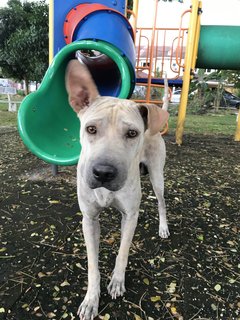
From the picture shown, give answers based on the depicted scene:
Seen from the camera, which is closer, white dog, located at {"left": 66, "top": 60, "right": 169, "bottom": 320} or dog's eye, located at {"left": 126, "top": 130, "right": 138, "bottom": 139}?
white dog, located at {"left": 66, "top": 60, "right": 169, "bottom": 320}

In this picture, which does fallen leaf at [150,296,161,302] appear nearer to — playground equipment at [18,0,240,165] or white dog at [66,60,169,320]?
white dog at [66,60,169,320]

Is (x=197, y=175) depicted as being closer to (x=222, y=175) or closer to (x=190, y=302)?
(x=222, y=175)

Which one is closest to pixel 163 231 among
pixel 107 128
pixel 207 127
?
pixel 107 128

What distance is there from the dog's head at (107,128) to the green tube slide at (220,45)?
5797 millimetres

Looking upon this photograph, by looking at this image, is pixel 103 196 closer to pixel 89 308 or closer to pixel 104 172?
pixel 104 172

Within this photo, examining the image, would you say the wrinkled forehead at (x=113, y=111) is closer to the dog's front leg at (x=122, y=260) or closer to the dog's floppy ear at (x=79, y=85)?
the dog's floppy ear at (x=79, y=85)

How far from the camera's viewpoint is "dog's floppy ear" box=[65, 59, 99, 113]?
2246mm

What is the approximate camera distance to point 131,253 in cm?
289

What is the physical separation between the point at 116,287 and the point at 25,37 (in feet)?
39.0

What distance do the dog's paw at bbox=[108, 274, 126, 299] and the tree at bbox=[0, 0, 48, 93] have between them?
11062mm

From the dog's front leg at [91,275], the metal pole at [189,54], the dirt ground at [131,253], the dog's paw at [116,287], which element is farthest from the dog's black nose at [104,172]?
the metal pole at [189,54]

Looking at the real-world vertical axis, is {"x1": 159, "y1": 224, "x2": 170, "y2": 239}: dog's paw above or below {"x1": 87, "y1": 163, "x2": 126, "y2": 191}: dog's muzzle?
below

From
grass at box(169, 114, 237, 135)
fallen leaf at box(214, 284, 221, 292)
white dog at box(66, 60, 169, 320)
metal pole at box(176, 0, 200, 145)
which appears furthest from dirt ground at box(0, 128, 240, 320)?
grass at box(169, 114, 237, 135)

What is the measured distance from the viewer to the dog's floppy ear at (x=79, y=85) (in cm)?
225
